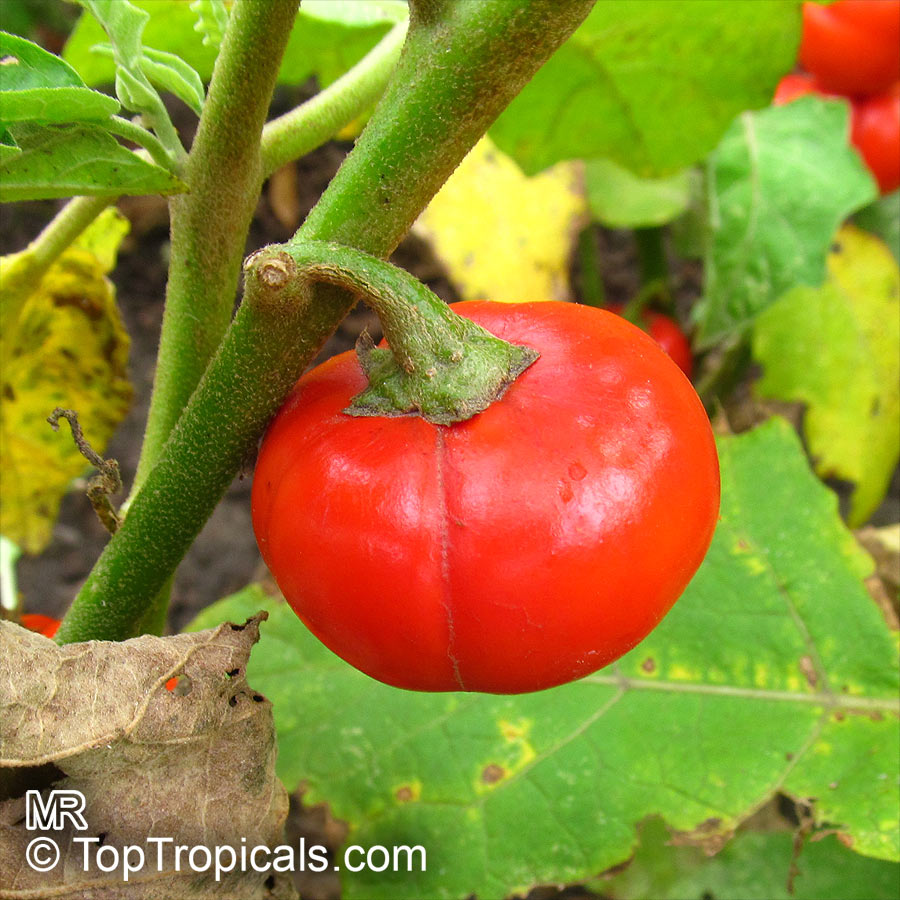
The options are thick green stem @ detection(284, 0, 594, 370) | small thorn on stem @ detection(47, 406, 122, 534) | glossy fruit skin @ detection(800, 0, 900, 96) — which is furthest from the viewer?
glossy fruit skin @ detection(800, 0, 900, 96)

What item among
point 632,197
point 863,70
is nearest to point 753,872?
point 632,197

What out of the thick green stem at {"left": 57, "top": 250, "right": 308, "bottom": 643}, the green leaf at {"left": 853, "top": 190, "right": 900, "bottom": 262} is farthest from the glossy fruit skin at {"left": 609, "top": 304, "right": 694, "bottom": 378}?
the thick green stem at {"left": 57, "top": 250, "right": 308, "bottom": 643}

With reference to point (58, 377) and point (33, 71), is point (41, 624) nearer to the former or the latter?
point (58, 377)

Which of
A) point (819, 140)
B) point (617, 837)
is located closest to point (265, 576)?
point (617, 837)

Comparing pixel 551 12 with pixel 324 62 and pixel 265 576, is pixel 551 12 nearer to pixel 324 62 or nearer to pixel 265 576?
pixel 324 62

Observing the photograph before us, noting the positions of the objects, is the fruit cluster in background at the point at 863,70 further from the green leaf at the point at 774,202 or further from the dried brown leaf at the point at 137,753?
the dried brown leaf at the point at 137,753

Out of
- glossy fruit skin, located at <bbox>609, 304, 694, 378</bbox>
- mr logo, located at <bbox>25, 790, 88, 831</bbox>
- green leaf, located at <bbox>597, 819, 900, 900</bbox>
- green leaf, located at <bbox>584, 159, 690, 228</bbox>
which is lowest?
green leaf, located at <bbox>597, 819, 900, 900</bbox>

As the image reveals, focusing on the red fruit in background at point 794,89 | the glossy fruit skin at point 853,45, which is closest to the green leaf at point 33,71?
the glossy fruit skin at point 853,45

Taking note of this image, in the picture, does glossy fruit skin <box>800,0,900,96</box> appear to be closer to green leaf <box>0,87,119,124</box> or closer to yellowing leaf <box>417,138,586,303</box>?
yellowing leaf <box>417,138,586,303</box>
